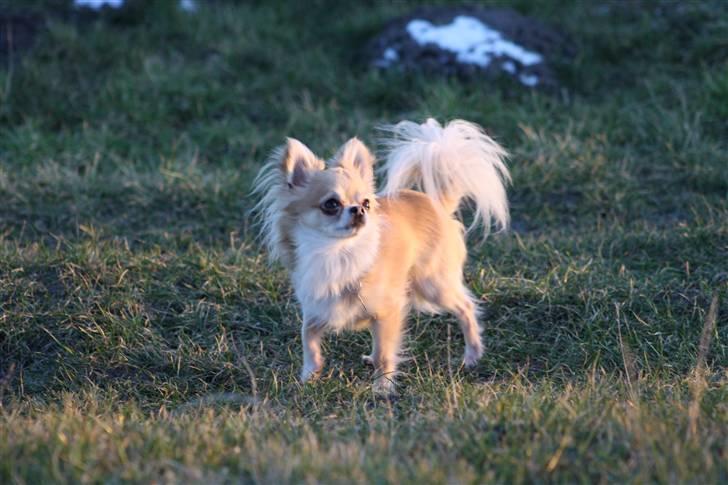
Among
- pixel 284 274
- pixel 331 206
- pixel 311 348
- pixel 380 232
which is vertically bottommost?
pixel 284 274

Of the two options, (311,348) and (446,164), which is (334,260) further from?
(446,164)

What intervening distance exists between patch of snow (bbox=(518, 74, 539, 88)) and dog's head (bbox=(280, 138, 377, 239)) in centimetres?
339

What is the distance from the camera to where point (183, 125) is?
23.3 ft

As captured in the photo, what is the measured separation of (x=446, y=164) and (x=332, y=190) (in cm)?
72

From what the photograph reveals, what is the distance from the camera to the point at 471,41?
7.38 meters

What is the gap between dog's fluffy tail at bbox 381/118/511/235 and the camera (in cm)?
430

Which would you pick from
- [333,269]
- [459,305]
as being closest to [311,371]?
[333,269]

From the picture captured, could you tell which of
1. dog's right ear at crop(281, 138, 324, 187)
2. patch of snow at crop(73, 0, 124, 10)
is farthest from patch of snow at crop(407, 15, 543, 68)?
dog's right ear at crop(281, 138, 324, 187)

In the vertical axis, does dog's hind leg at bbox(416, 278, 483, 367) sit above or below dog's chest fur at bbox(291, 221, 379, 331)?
below

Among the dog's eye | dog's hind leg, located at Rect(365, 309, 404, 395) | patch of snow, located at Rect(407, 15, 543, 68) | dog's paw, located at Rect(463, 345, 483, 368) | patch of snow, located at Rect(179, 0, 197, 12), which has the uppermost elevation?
the dog's eye

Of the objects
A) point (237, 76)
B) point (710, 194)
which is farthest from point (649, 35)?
point (237, 76)

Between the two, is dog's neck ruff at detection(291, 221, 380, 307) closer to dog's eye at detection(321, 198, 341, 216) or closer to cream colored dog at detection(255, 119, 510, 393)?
cream colored dog at detection(255, 119, 510, 393)

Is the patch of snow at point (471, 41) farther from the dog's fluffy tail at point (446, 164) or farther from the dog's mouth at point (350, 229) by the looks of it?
the dog's mouth at point (350, 229)

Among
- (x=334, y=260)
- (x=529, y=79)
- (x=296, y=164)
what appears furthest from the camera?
(x=529, y=79)
